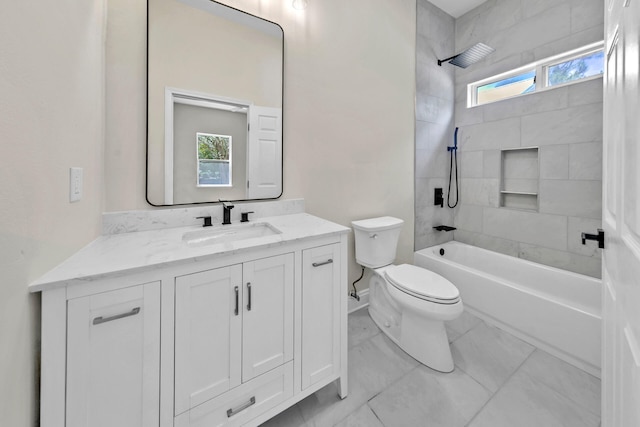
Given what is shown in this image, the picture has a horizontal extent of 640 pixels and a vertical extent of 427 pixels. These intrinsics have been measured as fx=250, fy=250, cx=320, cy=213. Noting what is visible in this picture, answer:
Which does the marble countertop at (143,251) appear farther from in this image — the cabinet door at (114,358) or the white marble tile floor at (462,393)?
the white marble tile floor at (462,393)

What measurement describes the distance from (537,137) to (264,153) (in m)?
2.41

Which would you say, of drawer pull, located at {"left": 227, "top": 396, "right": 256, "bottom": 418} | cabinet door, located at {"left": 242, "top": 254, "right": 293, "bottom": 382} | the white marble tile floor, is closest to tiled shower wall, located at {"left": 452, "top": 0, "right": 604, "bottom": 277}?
the white marble tile floor

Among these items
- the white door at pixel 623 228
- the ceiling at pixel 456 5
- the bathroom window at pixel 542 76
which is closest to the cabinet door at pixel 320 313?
the white door at pixel 623 228

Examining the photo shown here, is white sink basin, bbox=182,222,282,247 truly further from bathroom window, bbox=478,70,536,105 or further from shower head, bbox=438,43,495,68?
bathroom window, bbox=478,70,536,105

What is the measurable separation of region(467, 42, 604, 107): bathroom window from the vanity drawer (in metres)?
3.02

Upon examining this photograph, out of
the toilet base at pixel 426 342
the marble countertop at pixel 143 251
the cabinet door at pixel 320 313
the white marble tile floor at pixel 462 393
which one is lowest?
the white marble tile floor at pixel 462 393

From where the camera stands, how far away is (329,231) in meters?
1.27

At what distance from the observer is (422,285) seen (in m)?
1.63

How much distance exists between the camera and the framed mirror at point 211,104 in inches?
53.1

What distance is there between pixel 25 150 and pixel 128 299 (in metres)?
0.50

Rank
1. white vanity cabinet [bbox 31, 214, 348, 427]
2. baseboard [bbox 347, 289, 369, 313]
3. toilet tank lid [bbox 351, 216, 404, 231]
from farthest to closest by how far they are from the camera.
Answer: baseboard [bbox 347, 289, 369, 313], toilet tank lid [bbox 351, 216, 404, 231], white vanity cabinet [bbox 31, 214, 348, 427]

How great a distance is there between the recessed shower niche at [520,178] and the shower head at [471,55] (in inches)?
38.0

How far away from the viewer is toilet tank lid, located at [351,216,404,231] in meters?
1.93

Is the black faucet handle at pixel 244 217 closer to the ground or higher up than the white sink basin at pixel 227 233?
higher up
